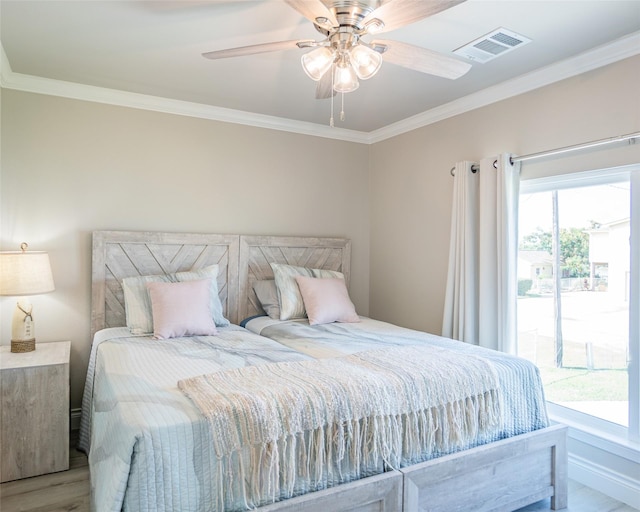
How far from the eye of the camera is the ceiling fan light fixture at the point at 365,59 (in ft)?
6.00

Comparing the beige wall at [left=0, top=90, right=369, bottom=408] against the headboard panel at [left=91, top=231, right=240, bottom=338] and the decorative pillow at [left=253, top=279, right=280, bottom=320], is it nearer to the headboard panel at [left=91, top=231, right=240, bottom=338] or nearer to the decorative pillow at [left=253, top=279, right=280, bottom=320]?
the headboard panel at [left=91, top=231, right=240, bottom=338]

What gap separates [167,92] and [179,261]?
1290 mm

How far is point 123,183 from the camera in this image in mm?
3469

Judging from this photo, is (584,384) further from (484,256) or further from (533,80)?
(533,80)

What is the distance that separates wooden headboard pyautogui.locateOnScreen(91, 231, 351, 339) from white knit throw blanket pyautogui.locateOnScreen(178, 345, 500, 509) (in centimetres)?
170

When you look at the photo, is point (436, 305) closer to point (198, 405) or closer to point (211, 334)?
point (211, 334)

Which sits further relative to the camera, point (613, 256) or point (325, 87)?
point (613, 256)

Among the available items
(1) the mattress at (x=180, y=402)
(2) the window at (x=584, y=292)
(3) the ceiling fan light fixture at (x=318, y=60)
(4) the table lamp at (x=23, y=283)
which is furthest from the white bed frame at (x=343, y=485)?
(3) the ceiling fan light fixture at (x=318, y=60)

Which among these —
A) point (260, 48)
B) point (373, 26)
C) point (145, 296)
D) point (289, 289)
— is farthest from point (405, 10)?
point (145, 296)

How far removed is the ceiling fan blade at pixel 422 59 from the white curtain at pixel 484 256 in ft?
3.78

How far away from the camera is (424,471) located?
6.43 feet

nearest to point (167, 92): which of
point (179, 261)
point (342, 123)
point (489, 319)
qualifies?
point (179, 261)

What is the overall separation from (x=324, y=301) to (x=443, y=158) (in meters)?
1.53

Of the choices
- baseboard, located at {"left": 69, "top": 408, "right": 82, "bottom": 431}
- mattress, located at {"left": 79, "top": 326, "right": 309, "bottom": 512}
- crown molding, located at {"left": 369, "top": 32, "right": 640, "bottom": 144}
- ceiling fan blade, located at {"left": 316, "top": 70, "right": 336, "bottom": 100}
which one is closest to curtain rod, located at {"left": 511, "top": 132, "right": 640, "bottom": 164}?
crown molding, located at {"left": 369, "top": 32, "right": 640, "bottom": 144}
